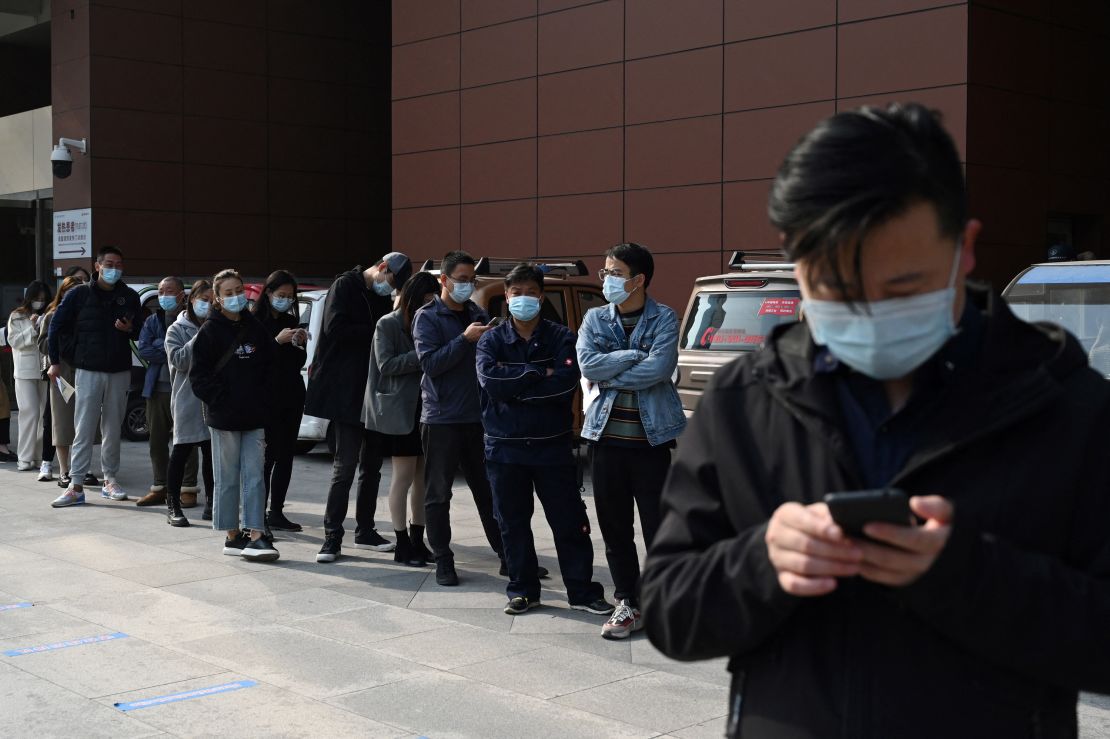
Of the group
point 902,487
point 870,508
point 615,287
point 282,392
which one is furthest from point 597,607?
point 870,508

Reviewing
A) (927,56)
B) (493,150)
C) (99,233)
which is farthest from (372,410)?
(99,233)

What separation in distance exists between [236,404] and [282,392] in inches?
51.7

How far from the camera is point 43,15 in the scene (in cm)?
2716

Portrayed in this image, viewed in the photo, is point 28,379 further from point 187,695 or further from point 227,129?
point 227,129

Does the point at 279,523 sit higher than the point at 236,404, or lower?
lower

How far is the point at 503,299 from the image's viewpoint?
12.1 metres

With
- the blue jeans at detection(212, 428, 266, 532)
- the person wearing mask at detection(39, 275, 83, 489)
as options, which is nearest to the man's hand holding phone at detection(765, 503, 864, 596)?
the blue jeans at detection(212, 428, 266, 532)

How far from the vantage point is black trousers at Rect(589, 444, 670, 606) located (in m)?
6.83

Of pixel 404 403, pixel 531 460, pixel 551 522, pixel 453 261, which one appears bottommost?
pixel 551 522

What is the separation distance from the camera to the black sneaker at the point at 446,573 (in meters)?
7.97

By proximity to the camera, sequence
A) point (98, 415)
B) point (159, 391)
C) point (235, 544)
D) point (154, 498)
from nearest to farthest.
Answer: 1. point (235, 544)
2. point (154, 498)
3. point (159, 391)
4. point (98, 415)

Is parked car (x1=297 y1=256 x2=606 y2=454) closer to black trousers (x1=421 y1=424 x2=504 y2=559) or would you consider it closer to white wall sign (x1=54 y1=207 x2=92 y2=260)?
black trousers (x1=421 y1=424 x2=504 y2=559)

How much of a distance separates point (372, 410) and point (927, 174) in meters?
7.12

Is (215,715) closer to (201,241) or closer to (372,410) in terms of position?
(372,410)
